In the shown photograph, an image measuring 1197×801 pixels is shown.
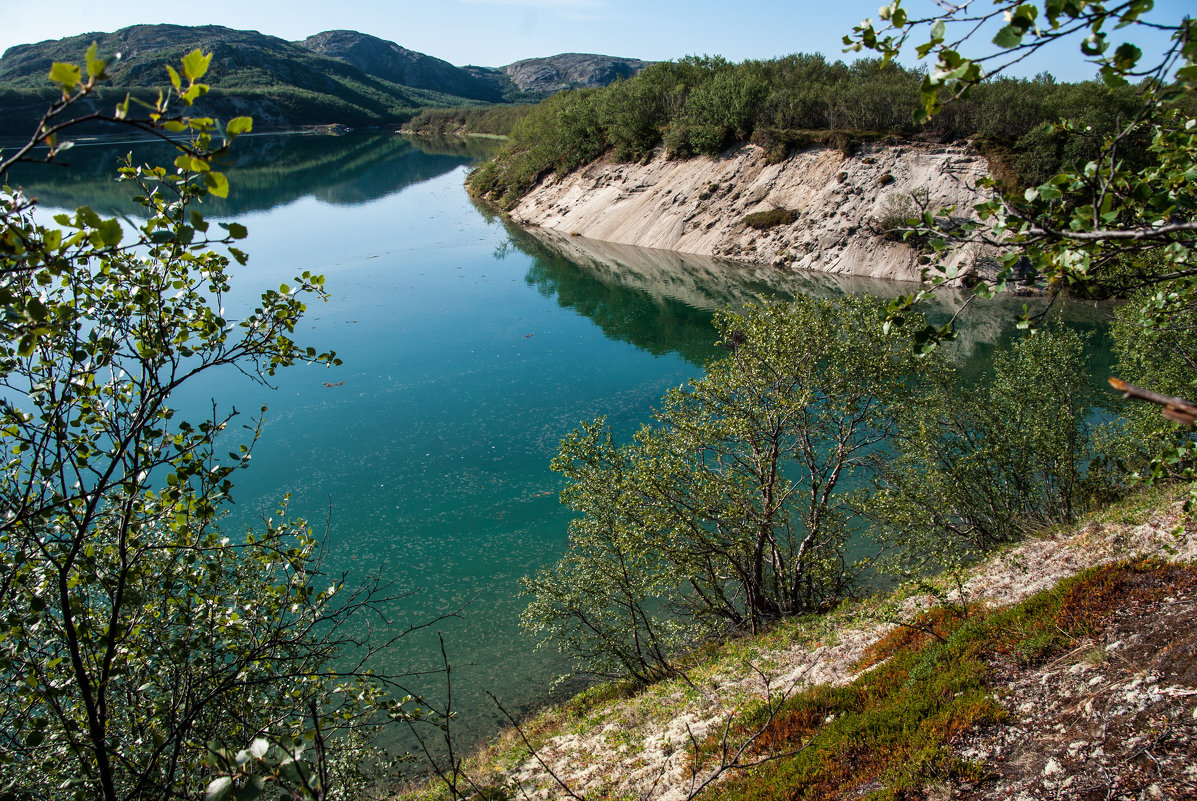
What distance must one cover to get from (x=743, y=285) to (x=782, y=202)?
13053 millimetres

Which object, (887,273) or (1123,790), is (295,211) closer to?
(887,273)

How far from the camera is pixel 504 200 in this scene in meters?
87.4

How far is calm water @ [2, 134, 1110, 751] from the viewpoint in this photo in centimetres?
2086

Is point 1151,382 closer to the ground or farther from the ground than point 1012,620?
farther from the ground

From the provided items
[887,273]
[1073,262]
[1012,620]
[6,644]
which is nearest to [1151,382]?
[1012,620]

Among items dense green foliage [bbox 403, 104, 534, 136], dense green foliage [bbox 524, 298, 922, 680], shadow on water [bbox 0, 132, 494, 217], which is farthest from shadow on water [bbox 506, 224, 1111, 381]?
dense green foliage [bbox 403, 104, 534, 136]

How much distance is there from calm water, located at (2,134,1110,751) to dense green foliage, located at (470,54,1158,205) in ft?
46.5

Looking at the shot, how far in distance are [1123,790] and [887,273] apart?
160 ft

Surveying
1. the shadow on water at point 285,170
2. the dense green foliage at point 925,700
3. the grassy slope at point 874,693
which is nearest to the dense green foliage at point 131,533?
the grassy slope at point 874,693

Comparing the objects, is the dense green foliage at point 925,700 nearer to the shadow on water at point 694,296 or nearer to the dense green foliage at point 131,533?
the dense green foliage at point 131,533

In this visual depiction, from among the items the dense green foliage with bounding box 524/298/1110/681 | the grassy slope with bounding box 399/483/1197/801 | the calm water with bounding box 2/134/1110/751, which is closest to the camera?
the grassy slope with bounding box 399/483/1197/801

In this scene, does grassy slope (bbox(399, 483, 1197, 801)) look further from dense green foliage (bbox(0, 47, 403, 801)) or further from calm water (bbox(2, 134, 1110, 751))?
calm water (bbox(2, 134, 1110, 751))

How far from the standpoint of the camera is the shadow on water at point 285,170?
270 feet

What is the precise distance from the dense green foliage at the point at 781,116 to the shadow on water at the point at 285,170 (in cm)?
2257
